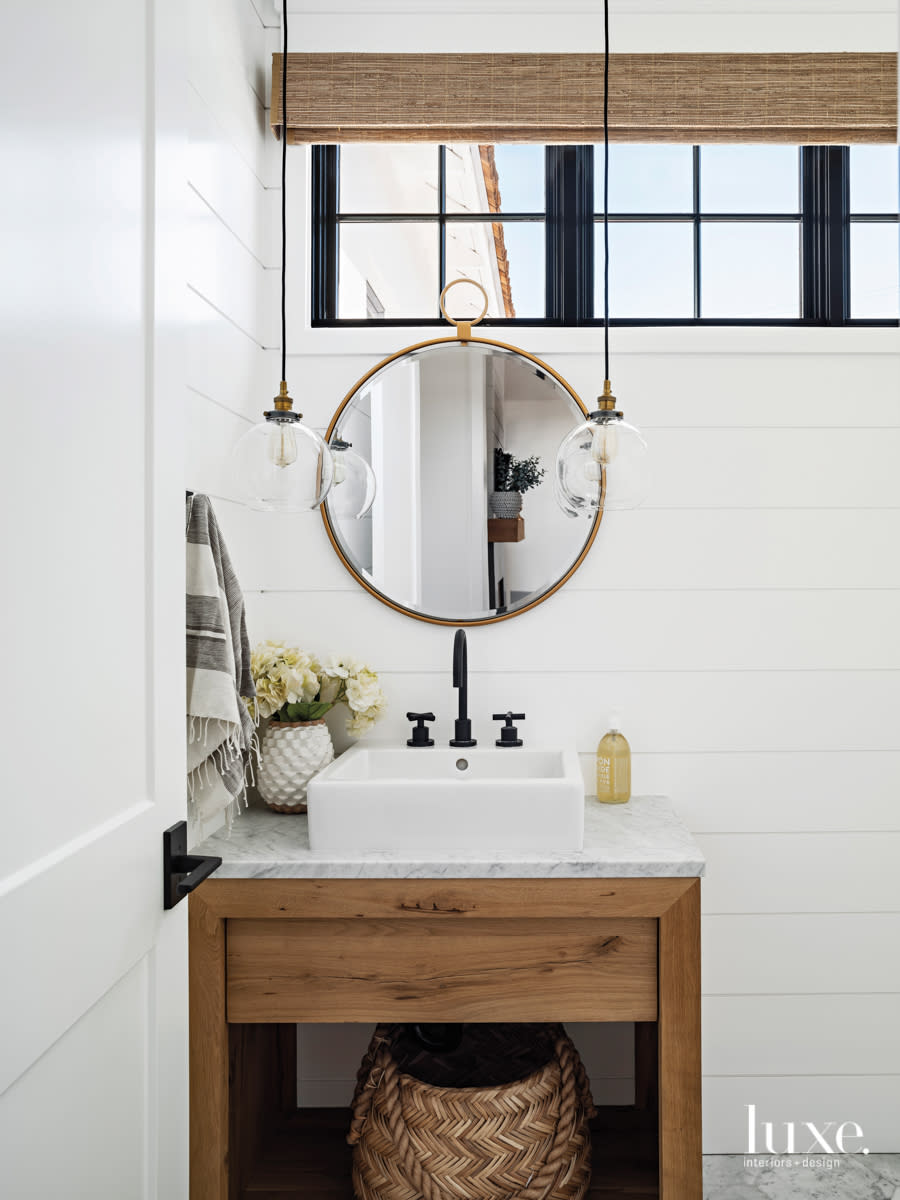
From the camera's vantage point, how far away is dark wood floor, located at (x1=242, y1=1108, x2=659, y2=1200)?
5.67ft

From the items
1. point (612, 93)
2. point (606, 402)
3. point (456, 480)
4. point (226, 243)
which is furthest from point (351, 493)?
point (612, 93)

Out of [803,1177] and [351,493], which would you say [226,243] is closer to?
[351,493]

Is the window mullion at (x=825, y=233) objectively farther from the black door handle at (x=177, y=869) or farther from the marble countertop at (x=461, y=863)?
the black door handle at (x=177, y=869)

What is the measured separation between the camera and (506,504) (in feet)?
6.68

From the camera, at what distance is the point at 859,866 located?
2.00 meters

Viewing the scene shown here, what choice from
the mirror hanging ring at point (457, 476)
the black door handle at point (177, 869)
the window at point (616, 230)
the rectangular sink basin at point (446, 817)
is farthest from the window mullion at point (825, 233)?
the black door handle at point (177, 869)

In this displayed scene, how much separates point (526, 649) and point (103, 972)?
129 centimetres

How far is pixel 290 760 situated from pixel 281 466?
58 centimetres

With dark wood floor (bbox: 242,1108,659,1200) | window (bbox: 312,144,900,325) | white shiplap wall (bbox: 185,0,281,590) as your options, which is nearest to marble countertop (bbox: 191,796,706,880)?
white shiplap wall (bbox: 185,0,281,590)

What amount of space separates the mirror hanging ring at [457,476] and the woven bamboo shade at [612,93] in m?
0.42

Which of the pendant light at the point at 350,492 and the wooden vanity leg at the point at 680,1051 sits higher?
the pendant light at the point at 350,492

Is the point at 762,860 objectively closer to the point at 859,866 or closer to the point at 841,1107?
the point at 859,866

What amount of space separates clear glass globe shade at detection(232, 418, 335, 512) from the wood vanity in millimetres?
646

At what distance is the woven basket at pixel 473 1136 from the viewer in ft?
4.94
